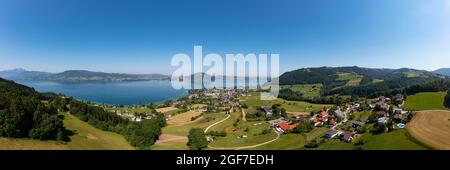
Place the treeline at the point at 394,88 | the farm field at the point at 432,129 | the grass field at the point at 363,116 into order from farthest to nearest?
the treeline at the point at 394,88
the grass field at the point at 363,116
the farm field at the point at 432,129

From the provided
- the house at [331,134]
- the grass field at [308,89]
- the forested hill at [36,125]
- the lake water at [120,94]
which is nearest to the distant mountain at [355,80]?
the grass field at [308,89]

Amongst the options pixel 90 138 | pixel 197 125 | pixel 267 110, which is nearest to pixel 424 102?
pixel 267 110

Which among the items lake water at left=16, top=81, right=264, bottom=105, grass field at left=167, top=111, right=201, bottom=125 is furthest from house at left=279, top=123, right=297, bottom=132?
lake water at left=16, top=81, right=264, bottom=105

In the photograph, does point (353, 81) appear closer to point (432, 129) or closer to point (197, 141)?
point (432, 129)

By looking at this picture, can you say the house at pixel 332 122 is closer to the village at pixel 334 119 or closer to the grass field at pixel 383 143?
the village at pixel 334 119
